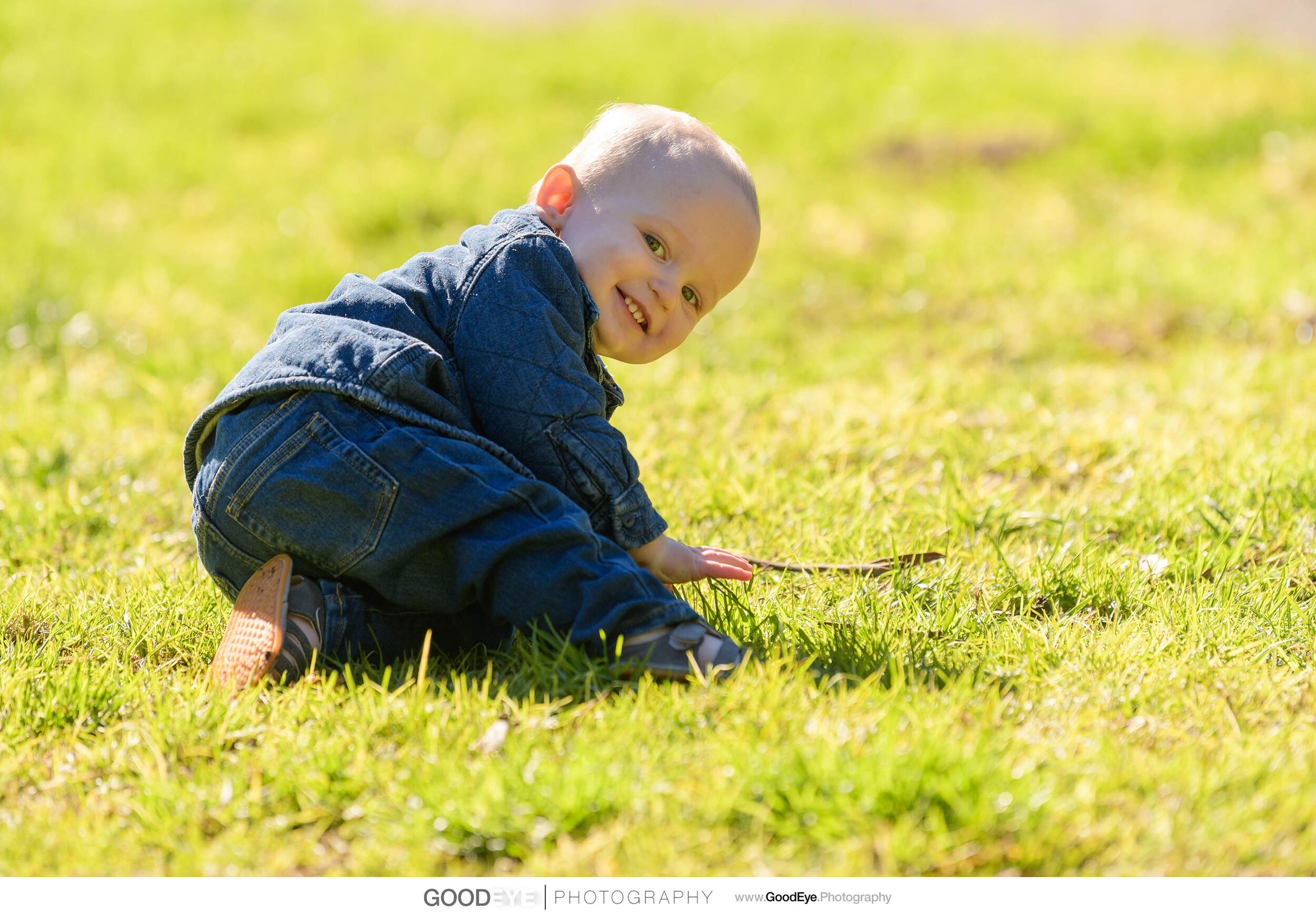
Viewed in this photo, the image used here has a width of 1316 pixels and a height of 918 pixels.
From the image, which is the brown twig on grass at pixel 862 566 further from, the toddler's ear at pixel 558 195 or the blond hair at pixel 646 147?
the toddler's ear at pixel 558 195

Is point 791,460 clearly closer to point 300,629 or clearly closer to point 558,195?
point 558,195

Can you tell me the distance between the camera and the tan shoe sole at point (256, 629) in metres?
2.34

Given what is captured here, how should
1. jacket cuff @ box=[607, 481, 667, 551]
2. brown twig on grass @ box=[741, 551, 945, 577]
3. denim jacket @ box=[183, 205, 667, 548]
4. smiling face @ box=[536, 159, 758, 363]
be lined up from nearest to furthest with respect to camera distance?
denim jacket @ box=[183, 205, 667, 548]
jacket cuff @ box=[607, 481, 667, 551]
smiling face @ box=[536, 159, 758, 363]
brown twig on grass @ box=[741, 551, 945, 577]

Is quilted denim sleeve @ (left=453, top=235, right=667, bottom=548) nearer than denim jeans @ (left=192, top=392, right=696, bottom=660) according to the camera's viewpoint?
No

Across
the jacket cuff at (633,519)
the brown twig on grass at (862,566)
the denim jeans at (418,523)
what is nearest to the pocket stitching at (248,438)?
the denim jeans at (418,523)

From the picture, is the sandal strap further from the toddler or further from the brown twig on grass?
the brown twig on grass

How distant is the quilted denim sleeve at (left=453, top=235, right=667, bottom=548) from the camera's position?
2.55 metres

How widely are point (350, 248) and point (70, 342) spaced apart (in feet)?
5.62

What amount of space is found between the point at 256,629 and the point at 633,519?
2.73 ft

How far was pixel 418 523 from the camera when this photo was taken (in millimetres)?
2396

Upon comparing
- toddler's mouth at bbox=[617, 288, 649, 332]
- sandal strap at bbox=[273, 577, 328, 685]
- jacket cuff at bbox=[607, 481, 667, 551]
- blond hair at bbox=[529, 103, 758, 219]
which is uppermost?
blond hair at bbox=[529, 103, 758, 219]

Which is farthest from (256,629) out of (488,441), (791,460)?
(791,460)

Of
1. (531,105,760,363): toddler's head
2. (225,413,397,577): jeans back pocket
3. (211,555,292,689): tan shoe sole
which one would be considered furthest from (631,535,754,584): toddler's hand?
(211,555,292,689): tan shoe sole

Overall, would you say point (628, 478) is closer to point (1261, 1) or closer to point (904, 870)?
point (904, 870)
